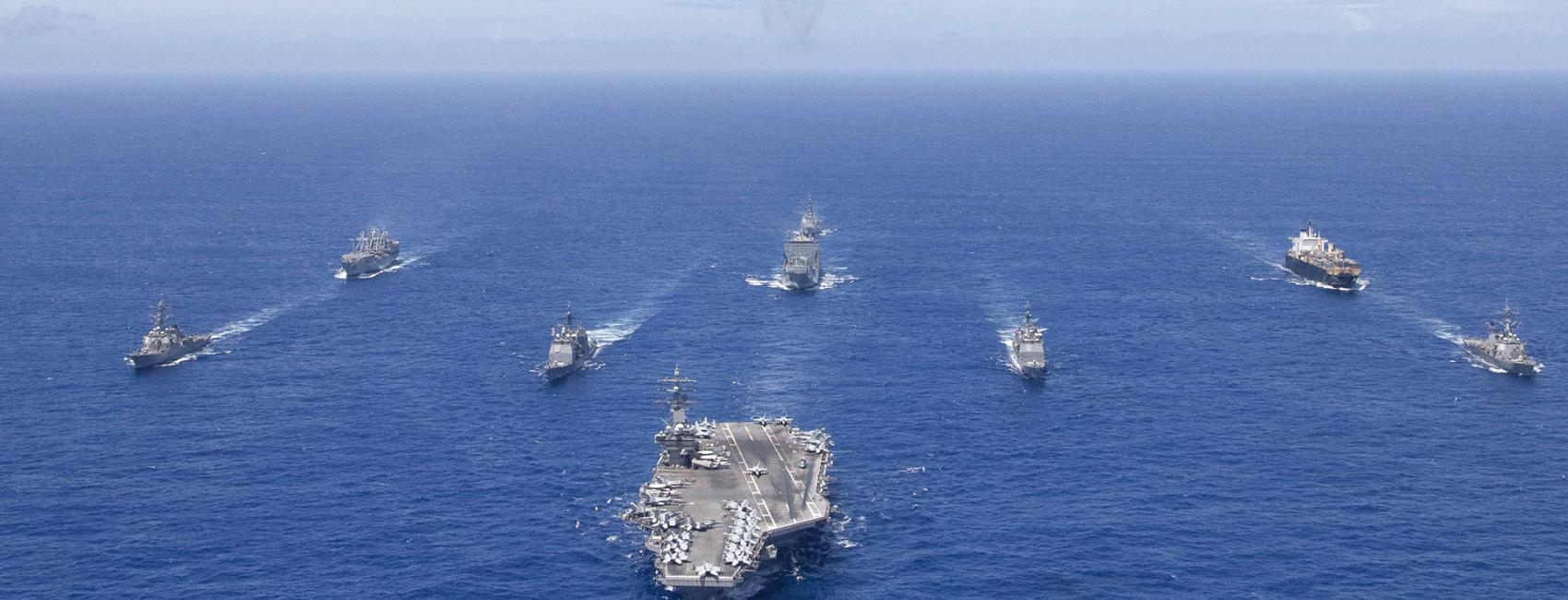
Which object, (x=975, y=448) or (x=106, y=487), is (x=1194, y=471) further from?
(x=106, y=487)

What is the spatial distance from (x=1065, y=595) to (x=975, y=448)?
41646 millimetres

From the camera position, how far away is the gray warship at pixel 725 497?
138500mm

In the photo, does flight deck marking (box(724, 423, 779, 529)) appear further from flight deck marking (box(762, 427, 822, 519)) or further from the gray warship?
flight deck marking (box(762, 427, 822, 519))

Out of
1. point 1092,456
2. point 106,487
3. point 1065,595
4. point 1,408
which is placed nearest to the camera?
point 1065,595

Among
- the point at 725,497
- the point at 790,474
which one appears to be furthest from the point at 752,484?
the point at 725,497

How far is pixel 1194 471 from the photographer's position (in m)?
169

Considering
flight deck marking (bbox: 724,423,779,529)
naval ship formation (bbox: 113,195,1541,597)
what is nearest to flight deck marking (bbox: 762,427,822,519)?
naval ship formation (bbox: 113,195,1541,597)

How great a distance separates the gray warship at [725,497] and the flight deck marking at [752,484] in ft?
0.30

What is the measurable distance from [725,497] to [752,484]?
14.1 ft

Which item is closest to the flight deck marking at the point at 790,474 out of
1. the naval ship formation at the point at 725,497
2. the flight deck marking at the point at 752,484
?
the naval ship formation at the point at 725,497

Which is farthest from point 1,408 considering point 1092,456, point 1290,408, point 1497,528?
point 1497,528

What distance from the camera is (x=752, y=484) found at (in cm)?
16050

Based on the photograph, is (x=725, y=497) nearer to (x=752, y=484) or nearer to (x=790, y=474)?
(x=752, y=484)

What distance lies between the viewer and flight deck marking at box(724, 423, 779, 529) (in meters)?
151
